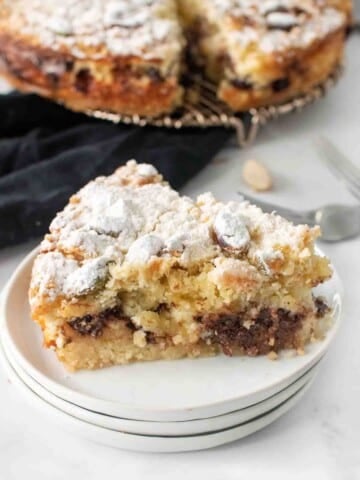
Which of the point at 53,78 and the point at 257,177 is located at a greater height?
the point at 53,78

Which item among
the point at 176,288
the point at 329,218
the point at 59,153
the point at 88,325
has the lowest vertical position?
the point at 59,153

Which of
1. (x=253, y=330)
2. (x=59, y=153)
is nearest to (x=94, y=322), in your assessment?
(x=253, y=330)

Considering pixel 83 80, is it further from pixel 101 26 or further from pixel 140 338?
pixel 140 338

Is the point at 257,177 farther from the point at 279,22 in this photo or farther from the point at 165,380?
the point at 165,380

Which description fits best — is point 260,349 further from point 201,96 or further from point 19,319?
point 201,96

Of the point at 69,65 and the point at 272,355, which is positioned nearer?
the point at 272,355

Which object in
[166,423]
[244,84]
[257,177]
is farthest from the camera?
[244,84]

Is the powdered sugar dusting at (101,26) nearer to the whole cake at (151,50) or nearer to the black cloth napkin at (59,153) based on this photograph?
the whole cake at (151,50)

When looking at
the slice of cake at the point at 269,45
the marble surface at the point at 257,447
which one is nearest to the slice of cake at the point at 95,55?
the slice of cake at the point at 269,45

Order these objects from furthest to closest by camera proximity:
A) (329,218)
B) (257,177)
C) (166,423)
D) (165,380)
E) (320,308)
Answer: (257,177) < (329,218) < (320,308) < (165,380) < (166,423)
